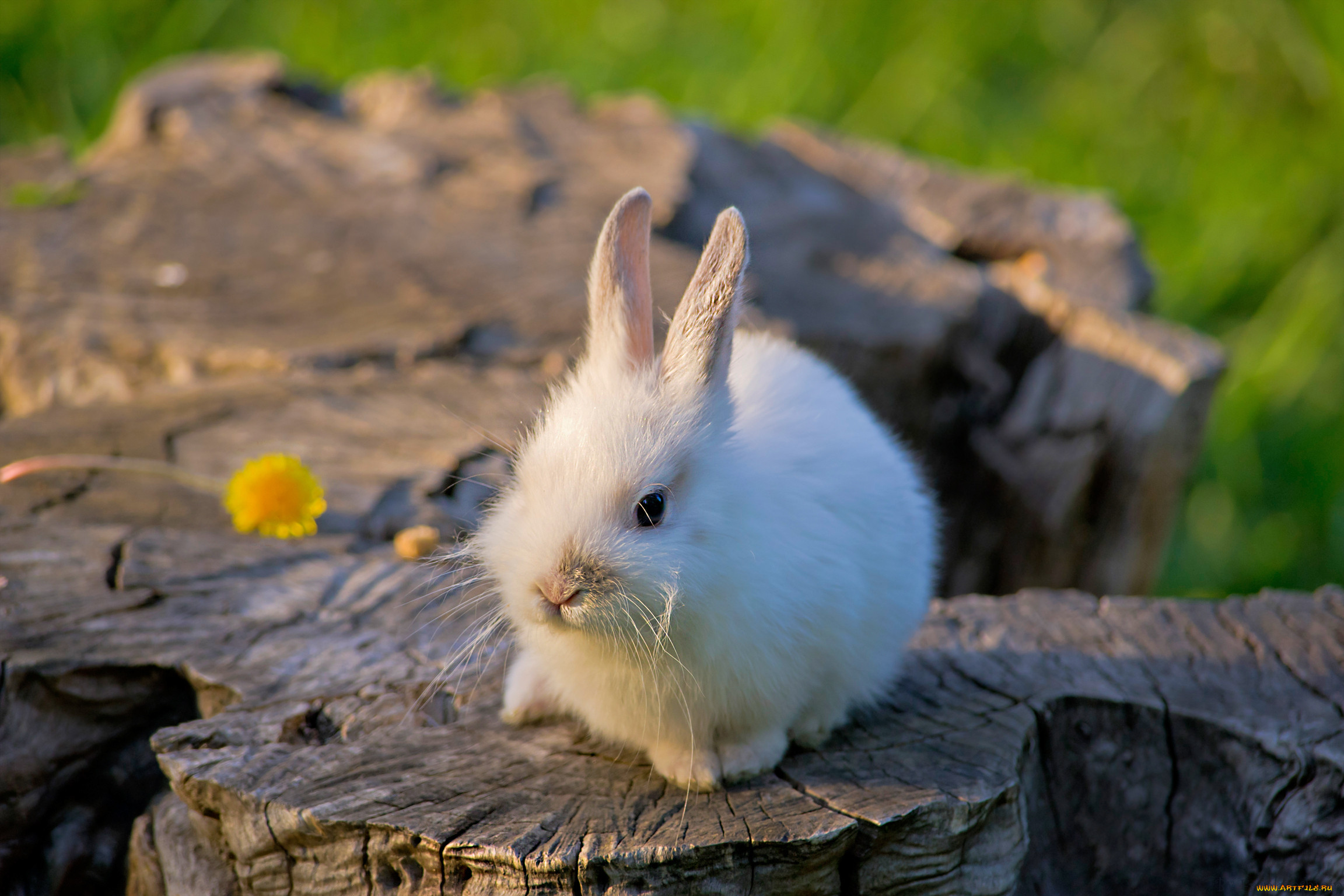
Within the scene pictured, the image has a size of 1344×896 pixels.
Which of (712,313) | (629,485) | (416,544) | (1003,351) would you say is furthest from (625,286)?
(1003,351)

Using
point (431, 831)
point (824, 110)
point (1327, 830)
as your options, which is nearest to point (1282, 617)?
point (1327, 830)

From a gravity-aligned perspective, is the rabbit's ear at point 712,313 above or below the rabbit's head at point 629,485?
above

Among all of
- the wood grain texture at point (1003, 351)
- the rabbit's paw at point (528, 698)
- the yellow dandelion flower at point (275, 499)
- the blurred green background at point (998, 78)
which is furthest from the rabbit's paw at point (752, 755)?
the blurred green background at point (998, 78)

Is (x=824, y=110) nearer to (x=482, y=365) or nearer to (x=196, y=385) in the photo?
(x=482, y=365)

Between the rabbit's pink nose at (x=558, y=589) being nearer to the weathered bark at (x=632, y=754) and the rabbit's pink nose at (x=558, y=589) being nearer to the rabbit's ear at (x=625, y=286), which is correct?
the weathered bark at (x=632, y=754)

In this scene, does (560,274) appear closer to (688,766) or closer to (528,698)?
(528,698)

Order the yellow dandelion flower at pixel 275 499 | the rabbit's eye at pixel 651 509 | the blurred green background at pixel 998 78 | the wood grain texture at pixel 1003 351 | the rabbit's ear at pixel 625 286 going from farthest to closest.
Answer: the blurred green background at pixel 998 78
the wood grain texture at pixel 1003 351
the yellow dandelion flower at pixel 275 499
the rabbit's ear at pixel 625 286
the rabbit's eye at pixel 651 509

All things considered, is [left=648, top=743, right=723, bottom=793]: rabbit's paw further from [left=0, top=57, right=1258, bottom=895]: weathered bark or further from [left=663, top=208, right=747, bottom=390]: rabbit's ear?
[left=663, top=208, right=747, bottom=390]: rabbit's ear

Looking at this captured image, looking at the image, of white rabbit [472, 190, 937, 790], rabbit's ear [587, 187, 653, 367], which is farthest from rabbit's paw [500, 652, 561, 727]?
rabbit's ear [587, 187, 653, 367]
